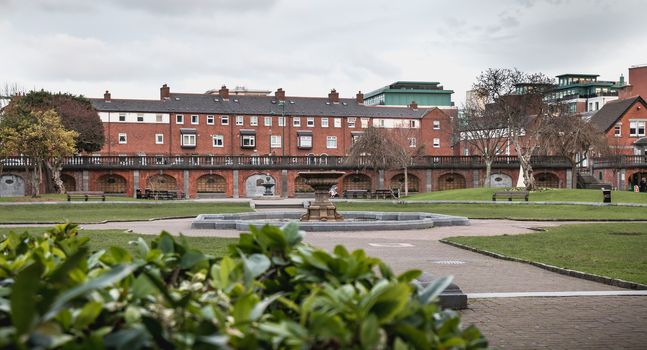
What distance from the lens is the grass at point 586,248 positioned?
1345 centimetres

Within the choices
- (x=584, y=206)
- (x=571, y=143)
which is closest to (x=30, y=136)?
(x=584, y=206)

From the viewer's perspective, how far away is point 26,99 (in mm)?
69438

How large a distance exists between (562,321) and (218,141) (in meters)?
83.1

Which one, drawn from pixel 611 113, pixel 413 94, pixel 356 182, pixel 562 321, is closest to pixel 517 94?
pixel 356 182

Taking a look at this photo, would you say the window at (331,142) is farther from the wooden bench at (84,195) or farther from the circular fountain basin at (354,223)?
the circular fountain basin at (354,223)

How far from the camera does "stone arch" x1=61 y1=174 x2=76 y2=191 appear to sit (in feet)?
236

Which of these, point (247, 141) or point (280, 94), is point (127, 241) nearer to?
point (247, 141)

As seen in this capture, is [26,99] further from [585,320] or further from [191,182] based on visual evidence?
[585,320]

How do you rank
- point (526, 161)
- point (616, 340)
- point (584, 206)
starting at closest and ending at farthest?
point (616, 340) → point (584, 206) → point (526, 161)

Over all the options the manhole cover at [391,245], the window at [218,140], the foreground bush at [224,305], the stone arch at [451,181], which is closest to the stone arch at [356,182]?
the stone arch at [451,181]

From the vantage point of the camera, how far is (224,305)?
8.04 ft

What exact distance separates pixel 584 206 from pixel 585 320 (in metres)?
34.9

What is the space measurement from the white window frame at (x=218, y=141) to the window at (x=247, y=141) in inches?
95.8

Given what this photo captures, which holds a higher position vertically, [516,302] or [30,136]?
[30,136]
